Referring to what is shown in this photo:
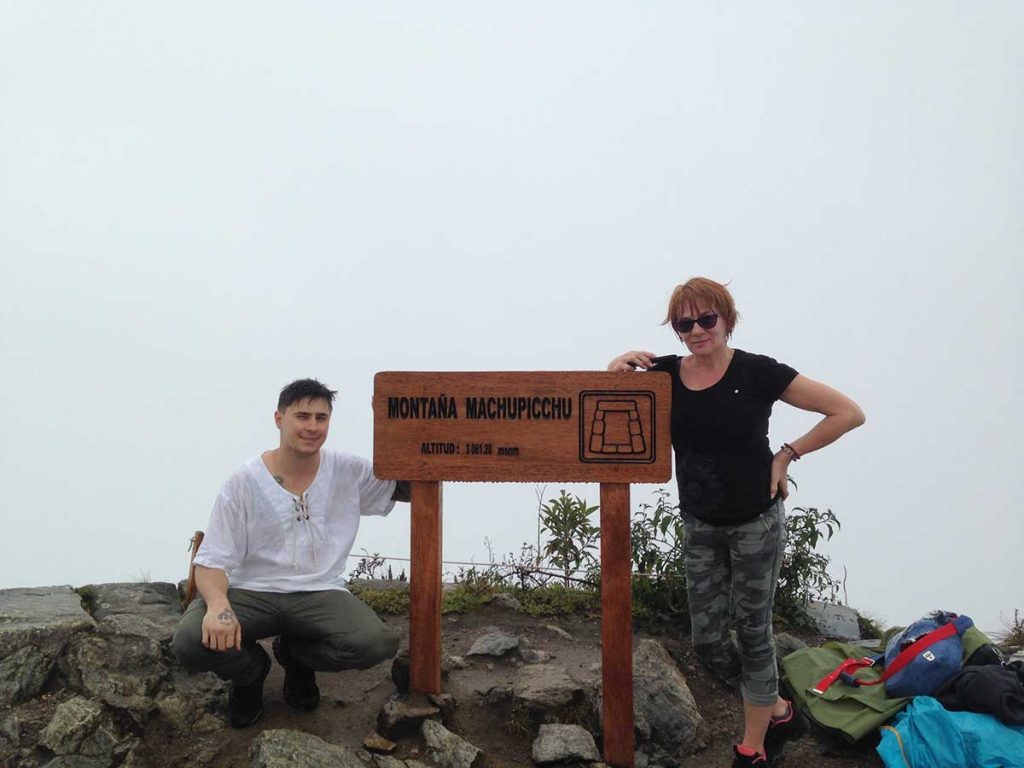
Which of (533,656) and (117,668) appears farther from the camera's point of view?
(533,656)

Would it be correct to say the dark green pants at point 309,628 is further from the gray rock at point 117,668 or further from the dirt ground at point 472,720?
the gray rock at point 117,668

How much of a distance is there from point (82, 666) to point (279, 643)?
1.14 metres

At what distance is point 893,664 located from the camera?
14.6 feet

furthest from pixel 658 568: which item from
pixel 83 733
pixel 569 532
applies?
pixel 83 733

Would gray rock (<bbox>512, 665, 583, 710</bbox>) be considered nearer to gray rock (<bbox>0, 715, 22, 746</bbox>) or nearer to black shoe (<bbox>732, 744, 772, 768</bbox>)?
black shoe (<bbox>732, 744, 772, 768</bbox>)

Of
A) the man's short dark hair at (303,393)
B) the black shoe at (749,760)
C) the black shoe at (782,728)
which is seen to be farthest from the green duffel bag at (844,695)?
the man's short dark hair at (303,393)

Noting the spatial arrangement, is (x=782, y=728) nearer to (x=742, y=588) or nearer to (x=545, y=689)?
(x=742, y=588)

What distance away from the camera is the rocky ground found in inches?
152

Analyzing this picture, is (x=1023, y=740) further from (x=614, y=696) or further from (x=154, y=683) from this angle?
(x=154, y=683)

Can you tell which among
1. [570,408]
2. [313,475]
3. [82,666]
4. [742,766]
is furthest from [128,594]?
[742,766]

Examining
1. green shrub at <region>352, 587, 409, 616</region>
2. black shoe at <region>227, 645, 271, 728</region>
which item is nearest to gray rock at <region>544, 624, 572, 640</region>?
green shrub at <region>352, 587, 409, 616</region>

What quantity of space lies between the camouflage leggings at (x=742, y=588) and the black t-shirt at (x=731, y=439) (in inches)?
3.3

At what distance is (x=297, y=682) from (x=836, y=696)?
2.87 metres

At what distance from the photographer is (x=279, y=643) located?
13.8 ft
